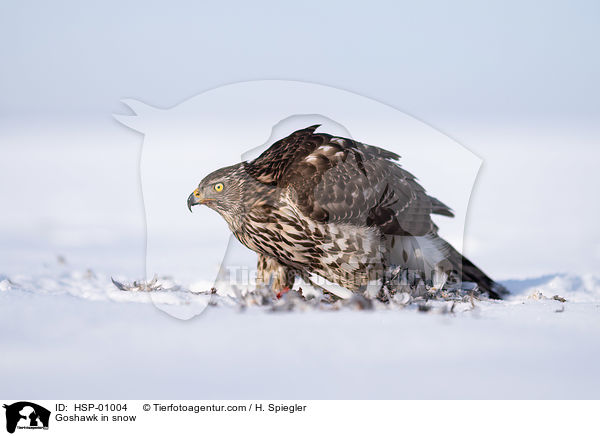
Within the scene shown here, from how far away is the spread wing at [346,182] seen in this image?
578 centimetres

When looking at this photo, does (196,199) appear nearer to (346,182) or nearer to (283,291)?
(283,291)

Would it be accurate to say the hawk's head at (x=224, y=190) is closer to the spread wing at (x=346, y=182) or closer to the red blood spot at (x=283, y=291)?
the spread wing at (x=346, y=182)

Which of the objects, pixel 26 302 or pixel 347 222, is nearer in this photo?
pixel 26 302

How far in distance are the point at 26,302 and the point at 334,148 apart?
304cm

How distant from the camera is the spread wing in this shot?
5.78 metres

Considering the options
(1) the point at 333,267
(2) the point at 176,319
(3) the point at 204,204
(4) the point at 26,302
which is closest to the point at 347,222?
(1) the point at 333,267

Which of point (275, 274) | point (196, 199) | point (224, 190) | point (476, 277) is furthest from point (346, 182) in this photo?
point (476, 277)

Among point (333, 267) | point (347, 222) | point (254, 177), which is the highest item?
point (254, 177)

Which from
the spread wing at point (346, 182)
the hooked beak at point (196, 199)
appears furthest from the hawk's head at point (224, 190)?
the spread wing at point (346, 182)

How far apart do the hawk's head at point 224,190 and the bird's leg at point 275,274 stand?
24.9 inches

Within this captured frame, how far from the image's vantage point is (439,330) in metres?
4.75

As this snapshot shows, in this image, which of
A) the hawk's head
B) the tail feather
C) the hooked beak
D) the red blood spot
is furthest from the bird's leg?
the tail feather

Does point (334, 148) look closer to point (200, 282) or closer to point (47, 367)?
point (200, 282)

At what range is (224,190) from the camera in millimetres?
6164
